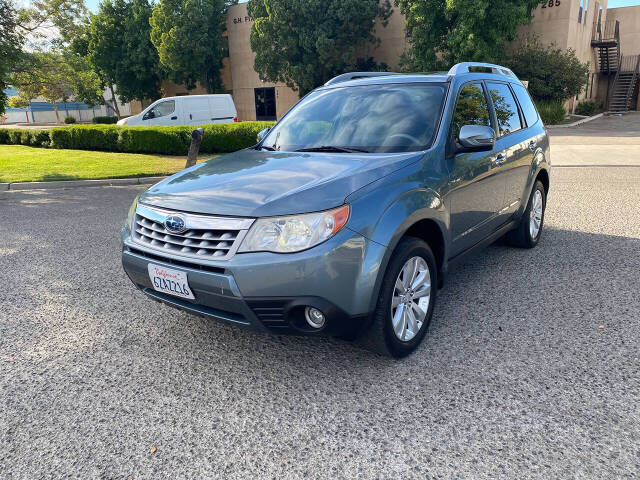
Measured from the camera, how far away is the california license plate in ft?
9.32

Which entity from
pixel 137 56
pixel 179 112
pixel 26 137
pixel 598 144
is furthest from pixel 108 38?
pixel 598 144

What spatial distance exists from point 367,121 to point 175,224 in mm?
1719

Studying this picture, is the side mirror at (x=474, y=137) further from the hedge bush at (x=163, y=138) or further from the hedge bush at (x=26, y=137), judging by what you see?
the hedge bush at (x=26, y=137)

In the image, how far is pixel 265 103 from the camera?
1528 inches

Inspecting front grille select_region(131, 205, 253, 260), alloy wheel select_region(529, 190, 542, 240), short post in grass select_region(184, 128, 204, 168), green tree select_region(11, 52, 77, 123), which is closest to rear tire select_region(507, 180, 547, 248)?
alloy wheel select_region(529, 190, 542, 240)

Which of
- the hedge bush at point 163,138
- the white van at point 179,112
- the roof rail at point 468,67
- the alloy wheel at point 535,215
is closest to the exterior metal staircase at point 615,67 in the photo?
the white van at point 179,112

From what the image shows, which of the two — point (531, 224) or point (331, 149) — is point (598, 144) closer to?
point (531, 224)

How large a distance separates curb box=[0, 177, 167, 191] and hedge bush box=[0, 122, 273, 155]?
4149 millimetres

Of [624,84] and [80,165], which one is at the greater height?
[624,84]

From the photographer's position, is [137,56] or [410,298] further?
[137,56]

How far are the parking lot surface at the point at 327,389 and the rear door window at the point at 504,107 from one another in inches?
54.4

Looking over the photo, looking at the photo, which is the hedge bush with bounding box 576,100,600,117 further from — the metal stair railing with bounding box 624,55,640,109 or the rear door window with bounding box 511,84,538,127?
the rear door window with bounding box 511,84,538,127

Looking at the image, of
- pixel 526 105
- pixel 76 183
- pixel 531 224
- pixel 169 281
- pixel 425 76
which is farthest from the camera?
pixel 76 183

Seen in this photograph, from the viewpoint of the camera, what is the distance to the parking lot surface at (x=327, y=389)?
2.34 metres
